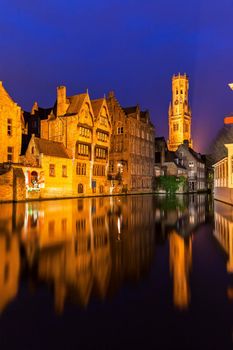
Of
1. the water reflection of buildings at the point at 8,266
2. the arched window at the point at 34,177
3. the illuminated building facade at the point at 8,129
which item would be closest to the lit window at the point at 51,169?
the arched window at the point at 34,177

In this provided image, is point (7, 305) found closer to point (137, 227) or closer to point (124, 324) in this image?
point (124, 324)

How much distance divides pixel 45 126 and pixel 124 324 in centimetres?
6084

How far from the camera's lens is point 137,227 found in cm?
1805

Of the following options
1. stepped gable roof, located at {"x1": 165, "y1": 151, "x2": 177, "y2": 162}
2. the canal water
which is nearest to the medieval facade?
stepped gable roof, located at {"x1": 165, "y1": 151, "x2": 177, "y2": 162}

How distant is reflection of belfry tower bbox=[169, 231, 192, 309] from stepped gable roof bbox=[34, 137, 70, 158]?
3936 cm

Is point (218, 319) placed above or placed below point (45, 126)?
below

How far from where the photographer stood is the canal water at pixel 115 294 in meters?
5.10

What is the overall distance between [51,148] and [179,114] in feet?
396

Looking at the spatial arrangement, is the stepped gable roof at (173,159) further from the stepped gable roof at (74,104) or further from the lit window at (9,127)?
the lit window at (9,127)

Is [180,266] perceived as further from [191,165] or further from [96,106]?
[191,165]

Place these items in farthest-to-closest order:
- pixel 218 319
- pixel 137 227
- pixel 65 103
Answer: pixel 65 103, pixel 137 227, pixel 218 319

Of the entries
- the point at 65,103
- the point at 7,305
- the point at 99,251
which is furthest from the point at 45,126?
the point at 7,305

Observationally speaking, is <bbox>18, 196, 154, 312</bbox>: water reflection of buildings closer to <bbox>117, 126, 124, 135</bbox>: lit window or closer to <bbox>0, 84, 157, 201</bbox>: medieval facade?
<bbox>0, 84, 157, 201</bbox>: medieval facade

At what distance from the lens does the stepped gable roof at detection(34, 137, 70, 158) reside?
2021 inches
